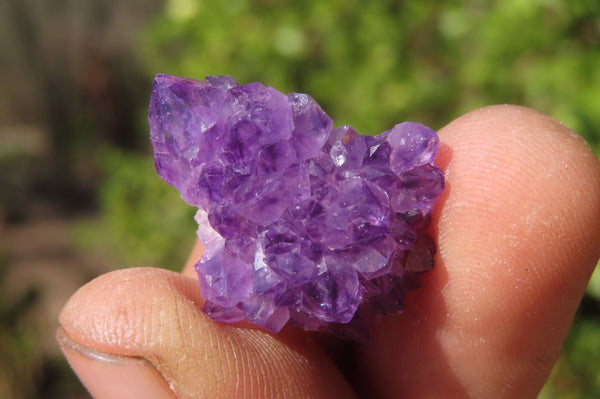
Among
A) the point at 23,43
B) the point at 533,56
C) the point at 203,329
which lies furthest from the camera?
the point at 23,43

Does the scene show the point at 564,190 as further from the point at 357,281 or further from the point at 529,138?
the point at 357,281

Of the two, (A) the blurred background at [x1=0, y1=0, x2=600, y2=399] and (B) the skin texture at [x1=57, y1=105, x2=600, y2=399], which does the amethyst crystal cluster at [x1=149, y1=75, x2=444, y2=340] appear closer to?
(B) the skin texture at [x1=57, y1=105, x2=600, y2=399]

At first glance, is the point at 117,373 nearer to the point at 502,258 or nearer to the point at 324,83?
the point at 502,258

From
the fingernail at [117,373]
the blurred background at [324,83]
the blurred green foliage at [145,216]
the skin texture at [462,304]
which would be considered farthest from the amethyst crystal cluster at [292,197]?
the blurred green foliage at [145,216]

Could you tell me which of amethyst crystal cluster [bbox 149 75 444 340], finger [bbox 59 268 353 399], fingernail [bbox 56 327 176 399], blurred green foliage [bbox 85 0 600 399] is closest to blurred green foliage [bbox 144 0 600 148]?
blurred green foliage [bbox 85 0 600 399]

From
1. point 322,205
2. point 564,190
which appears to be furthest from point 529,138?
point 322,205

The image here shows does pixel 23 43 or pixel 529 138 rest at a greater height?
pixel 529 138
